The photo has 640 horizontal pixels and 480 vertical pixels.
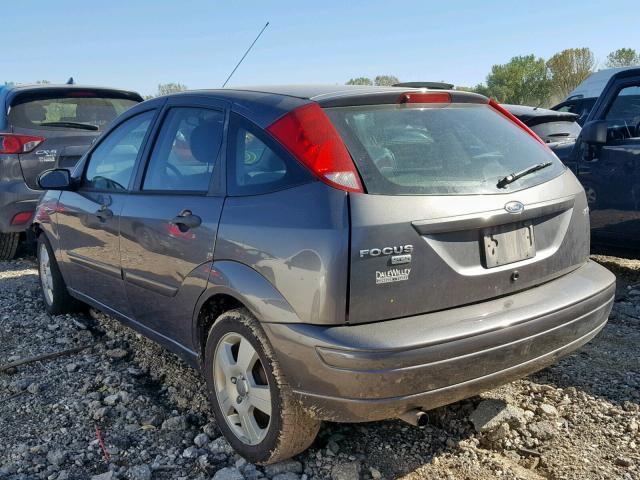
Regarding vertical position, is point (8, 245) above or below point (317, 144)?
below

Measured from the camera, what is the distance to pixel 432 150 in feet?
8.96

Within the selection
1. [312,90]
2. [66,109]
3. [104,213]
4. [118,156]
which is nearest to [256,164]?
[312,90]

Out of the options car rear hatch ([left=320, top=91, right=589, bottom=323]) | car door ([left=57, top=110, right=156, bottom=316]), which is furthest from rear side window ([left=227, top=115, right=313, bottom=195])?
car door ([left=57, top=110, right=156, bottom=316])

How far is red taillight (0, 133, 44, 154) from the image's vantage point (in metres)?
6.38

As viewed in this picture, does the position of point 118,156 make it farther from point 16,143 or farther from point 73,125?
point 73,125

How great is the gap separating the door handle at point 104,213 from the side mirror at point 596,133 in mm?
3684

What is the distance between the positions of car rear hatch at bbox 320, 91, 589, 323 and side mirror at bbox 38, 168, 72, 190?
232 centimetres

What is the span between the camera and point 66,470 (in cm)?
288

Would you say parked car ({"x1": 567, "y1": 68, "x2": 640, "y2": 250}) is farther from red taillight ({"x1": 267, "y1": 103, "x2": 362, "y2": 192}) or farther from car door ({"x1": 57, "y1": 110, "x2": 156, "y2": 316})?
car door ({"x1": 57, "y1": 110, "x2": 156, "y2": 316})

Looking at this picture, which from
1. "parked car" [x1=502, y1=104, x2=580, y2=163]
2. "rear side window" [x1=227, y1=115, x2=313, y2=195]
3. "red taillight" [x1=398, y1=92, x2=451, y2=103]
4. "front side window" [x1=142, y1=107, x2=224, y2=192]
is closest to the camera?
"rear side window" [x1=227, y1=115, x2=313, y2=195]

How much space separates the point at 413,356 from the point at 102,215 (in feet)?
7.57

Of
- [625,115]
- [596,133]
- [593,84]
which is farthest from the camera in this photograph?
[593,84]

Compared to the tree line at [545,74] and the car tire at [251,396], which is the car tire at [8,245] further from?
the tree line at [545,74]

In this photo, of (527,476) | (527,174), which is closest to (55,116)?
(527,174)
